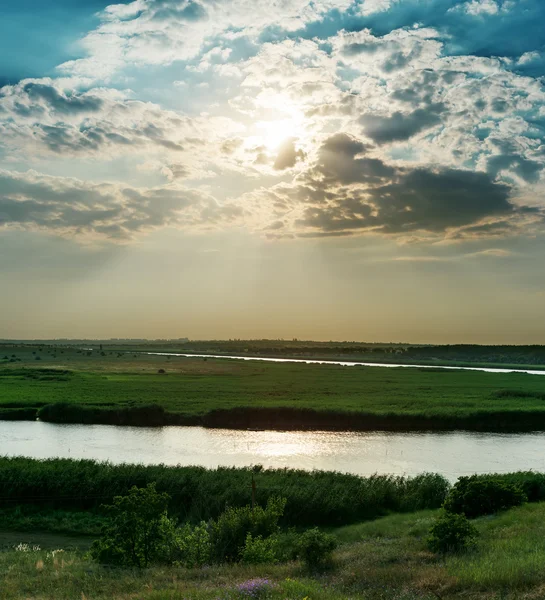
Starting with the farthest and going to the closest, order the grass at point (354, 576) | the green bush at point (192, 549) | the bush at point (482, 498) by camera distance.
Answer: the bush at point (482, 498) → the green bush at point (192, 549) → the grass at point (354, 576)

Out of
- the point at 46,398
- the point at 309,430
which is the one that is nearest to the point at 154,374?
the point at 46,398

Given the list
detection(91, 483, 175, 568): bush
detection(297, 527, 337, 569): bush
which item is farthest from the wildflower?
detection(297, 527, 337, 569): bush

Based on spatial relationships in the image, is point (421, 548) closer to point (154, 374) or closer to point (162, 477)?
point (162, 477)

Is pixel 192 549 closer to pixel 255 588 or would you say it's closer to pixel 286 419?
pixel 255 588

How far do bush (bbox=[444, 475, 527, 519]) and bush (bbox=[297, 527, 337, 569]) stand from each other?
10.6 meters

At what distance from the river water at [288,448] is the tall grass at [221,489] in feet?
19.8

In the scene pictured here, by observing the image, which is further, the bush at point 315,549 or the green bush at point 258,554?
the green bush at point 258,554

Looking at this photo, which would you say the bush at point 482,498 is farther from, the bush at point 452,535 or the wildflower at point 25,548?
the wildflower at point 25,548

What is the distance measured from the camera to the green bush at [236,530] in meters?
20.1

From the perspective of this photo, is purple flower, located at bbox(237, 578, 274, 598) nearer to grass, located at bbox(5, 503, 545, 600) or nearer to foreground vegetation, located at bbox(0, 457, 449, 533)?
grass, located at bbox(5, 503, 545, 600)

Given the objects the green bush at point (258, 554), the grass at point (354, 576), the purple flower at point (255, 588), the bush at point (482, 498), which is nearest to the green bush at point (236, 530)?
the green bush at point (258, 554)

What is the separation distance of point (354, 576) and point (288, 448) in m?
34.6

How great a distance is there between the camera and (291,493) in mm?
28406

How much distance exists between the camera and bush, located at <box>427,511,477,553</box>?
16.8 m
